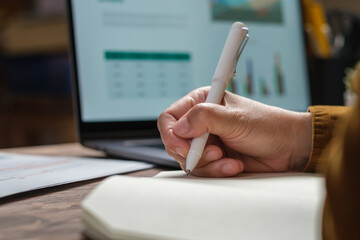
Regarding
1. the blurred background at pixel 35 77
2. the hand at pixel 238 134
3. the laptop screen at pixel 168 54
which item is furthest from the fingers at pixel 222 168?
the blurred background at pixel 35 77

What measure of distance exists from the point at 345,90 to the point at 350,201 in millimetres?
991

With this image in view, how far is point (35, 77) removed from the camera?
3508 millimetres

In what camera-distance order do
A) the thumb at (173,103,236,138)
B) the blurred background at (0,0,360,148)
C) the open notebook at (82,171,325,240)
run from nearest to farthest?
1. the open notebook at (82,171,325,240)
2. the thumb at (173,103,236,138)
3. the blurred background at (0,0,360,148)

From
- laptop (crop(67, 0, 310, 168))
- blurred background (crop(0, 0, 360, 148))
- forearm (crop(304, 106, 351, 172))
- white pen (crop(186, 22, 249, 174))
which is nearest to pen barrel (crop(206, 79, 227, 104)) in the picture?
white pen (crop(186, 22, 249, 174))

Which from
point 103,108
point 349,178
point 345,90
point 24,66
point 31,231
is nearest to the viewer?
point 349,178

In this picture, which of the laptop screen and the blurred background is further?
the blurred background

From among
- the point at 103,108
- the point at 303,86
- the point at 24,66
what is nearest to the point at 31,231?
the point at 103,108

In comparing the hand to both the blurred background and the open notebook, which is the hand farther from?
the blurred background

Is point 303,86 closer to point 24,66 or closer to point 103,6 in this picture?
point 103,6

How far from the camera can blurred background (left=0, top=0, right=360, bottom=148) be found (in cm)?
321

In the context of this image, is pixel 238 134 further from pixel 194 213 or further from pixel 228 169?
pixel 194 213

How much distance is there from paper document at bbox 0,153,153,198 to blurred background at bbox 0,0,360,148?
2.58m

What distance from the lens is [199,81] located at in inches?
30.6

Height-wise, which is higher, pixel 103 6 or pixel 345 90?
pixel 103 6
